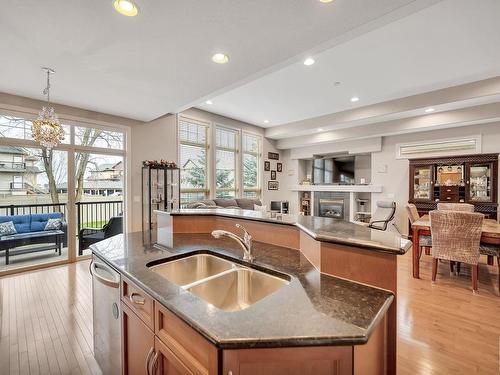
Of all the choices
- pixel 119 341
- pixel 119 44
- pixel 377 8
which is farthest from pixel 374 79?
pixel 119 341

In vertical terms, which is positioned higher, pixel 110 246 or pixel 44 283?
pixel 110 246

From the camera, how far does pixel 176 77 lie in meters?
3.13

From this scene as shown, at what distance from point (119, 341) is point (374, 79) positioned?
470 cm

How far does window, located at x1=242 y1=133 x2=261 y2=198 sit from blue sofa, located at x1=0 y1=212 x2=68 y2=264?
4.44 meters

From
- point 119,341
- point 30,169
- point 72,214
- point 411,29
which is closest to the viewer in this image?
point 119,341

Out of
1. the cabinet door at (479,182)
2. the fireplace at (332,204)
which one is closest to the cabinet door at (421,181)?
the cabinet door at (479,182)

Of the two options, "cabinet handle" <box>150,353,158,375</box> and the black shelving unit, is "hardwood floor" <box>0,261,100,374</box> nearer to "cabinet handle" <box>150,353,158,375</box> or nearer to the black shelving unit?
"cabinet handle" <box>150,353,158,375</box>

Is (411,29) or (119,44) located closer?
(119,44)

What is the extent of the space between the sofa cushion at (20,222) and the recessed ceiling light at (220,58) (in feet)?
13.1

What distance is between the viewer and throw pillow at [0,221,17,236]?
375 cm

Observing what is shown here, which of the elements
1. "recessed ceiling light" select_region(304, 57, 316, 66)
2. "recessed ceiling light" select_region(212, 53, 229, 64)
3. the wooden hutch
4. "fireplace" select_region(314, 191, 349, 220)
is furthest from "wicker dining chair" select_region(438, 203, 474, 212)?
"recessed ceiling light" select_region(212, 53, 229, 64)

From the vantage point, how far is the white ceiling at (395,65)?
2.64 meters

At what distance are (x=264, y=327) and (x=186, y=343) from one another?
1.12 feet

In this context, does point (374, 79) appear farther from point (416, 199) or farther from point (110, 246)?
point (110, 246)
